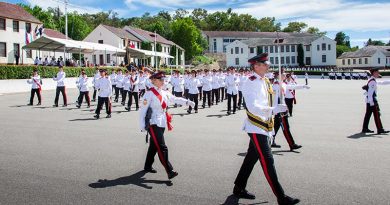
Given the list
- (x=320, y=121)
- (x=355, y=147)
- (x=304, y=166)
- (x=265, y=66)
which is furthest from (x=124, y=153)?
(x=320, y=121)

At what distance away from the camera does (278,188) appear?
204 inches

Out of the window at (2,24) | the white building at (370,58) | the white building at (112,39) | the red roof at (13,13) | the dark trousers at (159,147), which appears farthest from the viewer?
the white building at (370,58)

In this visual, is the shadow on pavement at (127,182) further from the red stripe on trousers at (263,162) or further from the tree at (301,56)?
the tree at (301,56)

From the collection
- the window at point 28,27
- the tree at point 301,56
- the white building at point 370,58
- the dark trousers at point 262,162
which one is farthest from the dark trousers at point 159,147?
the white building at point 370,58

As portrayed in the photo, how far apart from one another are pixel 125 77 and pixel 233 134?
38.4 feet

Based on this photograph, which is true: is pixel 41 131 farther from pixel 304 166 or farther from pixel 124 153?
pixel 304 166

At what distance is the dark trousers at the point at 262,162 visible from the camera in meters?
5.20

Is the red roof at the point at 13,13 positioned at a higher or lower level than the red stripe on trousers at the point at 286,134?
higher

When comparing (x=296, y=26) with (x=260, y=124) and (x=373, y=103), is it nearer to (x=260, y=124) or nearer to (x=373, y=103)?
(x=373, y=103)

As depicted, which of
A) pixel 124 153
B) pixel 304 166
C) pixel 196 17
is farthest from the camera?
pixel 196 17

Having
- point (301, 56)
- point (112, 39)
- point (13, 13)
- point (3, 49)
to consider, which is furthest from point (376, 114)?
point (301, 56)

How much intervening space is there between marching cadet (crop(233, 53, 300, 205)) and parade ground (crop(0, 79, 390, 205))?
1.10 ft

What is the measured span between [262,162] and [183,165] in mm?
2536

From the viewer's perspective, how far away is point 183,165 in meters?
7.54
